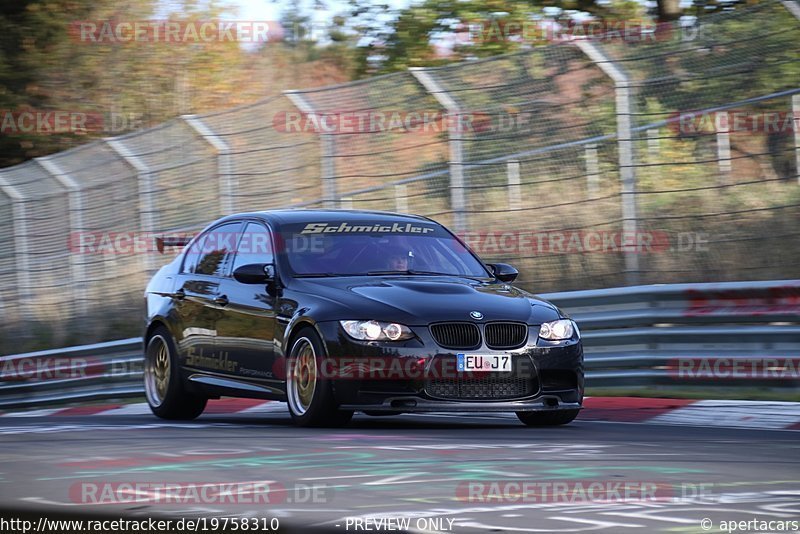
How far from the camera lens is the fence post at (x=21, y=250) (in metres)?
20.0

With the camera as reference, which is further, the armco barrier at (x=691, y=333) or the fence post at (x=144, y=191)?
the fence post at (x=144, y=191)

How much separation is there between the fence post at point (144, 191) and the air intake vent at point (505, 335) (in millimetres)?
8746

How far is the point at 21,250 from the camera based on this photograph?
66.5 feet

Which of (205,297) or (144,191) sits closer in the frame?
(205,297)

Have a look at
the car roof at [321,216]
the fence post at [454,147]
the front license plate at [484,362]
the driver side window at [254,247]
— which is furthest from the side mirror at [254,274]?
the fence post at [454,147]

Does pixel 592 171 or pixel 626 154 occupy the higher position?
pixel 626 154

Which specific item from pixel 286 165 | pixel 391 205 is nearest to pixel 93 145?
pixel 286 165

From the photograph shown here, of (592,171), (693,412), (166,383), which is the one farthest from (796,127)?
(166,383)

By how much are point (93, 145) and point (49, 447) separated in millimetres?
10284

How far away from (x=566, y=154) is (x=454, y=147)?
1027mm

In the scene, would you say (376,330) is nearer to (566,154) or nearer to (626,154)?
(626,154)

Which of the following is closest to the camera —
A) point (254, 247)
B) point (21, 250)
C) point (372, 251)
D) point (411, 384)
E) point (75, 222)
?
point (411, 384)

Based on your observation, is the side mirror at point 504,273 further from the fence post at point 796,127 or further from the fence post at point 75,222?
the fence post at point 75,222

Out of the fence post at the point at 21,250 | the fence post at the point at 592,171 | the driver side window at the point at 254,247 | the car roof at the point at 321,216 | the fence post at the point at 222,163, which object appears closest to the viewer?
the driver side window at the point at 254,247
